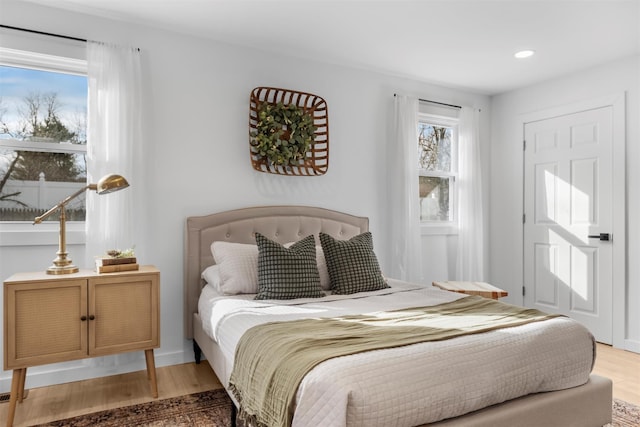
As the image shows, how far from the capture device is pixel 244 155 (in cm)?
342

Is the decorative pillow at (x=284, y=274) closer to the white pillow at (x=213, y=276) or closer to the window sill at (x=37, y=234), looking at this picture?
the white pillow at (x=213, y=276)

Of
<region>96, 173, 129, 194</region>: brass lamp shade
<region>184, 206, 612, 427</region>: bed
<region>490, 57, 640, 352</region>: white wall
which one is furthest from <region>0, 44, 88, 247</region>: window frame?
<region>490, 57, 640, 352</region>: white wall

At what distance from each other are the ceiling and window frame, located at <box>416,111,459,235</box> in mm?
600

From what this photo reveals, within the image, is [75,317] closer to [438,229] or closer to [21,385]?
[21,385]

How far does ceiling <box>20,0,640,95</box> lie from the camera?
2760 millimetres

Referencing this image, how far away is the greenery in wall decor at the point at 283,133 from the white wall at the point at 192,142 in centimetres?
15

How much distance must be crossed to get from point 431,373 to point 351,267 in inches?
57.1

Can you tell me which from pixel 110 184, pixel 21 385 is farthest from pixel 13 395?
pixel 110 184

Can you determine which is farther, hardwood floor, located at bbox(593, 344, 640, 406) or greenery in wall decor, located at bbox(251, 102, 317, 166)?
greenery in wall decor, located at bbox(251, 102, 317, 166)

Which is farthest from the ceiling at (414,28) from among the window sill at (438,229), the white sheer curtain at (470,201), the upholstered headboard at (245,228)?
the window sill at (438,229)

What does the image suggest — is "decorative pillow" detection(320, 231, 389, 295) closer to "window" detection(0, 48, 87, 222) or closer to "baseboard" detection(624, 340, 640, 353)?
"window" detection(0, 48, 87, 222)

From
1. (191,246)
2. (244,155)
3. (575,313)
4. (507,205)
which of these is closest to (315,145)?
(244,155)

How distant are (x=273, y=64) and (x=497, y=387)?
115 inches

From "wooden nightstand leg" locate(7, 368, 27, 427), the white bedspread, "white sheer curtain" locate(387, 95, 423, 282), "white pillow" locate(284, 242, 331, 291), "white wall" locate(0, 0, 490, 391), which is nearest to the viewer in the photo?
the white bedspread
